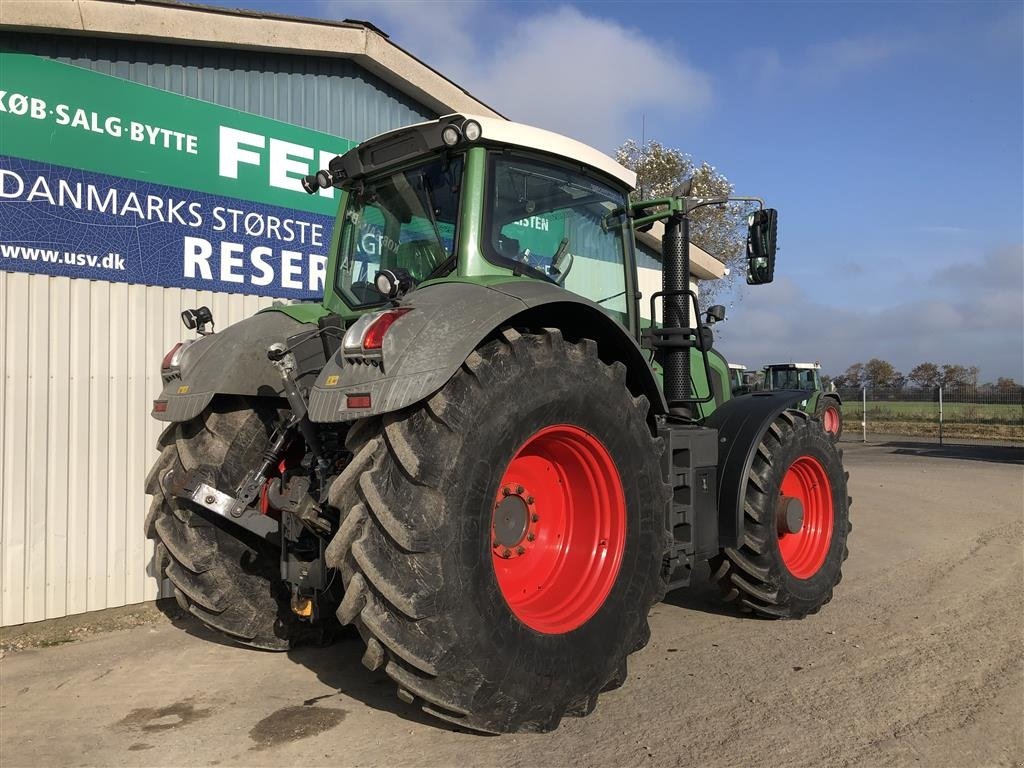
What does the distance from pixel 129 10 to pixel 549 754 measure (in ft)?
18.2

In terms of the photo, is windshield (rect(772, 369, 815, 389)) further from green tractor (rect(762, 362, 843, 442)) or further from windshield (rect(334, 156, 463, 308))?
windshield (rect(334, 156, 463, 308))

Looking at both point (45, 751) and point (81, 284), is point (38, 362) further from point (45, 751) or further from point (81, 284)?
point (45, 751)

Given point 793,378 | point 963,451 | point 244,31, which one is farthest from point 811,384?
point 244,31

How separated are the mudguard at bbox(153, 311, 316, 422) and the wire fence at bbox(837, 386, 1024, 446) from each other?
79.4ft

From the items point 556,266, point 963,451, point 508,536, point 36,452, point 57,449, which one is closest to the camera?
point 508,536

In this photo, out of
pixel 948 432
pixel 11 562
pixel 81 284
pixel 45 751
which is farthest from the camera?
pixel 948 432

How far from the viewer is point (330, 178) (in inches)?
173

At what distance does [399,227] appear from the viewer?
4.19m

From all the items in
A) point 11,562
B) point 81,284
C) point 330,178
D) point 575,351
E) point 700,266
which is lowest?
point 11,562

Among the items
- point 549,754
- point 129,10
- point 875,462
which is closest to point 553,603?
point 549,754

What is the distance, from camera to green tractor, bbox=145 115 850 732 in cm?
285

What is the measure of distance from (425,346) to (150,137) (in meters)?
4.10

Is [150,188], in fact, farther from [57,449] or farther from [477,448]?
[477,448]

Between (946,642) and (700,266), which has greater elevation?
(700,266)
